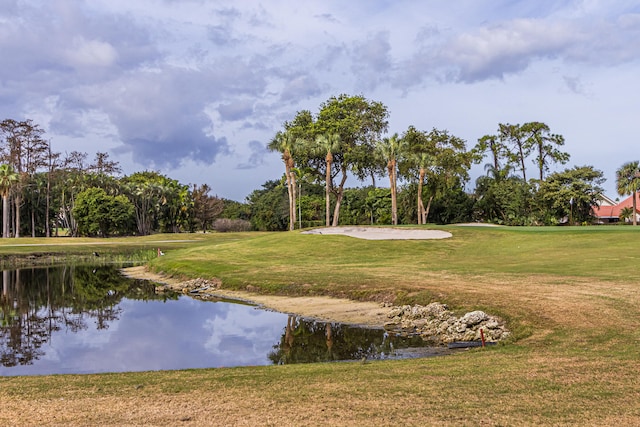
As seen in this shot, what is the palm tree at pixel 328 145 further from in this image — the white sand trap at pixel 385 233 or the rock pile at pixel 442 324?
the rock pile at pixel 442 324

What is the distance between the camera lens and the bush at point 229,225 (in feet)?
376

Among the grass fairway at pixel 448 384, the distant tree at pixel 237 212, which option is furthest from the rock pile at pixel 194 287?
the distant tree at pixel 237 212

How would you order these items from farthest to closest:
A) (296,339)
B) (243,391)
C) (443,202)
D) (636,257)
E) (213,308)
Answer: (443,202)
(636,257)
(213,308)
(296,339)
(243,391)

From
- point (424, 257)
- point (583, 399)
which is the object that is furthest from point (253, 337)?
point (424, 257)

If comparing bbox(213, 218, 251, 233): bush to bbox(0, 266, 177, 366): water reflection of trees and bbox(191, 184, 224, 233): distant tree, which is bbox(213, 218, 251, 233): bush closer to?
bbox(191, 184, 224, 233): distant tree

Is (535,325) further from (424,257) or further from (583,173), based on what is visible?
(583,173)

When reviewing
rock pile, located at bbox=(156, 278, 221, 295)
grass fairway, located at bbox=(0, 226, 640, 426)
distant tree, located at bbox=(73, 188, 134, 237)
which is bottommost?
rock pile, located at bbox=(156, 278, 221, 295)

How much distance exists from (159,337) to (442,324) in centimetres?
938

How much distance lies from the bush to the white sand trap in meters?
67.9

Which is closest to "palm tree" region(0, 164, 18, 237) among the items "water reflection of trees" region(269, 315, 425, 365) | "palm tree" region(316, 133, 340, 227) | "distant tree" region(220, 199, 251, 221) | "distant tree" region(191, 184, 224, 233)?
"distant tree" region(191, 184, 224, 233)

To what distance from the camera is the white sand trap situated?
4344cm

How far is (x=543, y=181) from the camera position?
257 ft

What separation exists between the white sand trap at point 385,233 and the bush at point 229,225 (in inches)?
2675

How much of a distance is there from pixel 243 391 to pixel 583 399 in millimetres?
5033
